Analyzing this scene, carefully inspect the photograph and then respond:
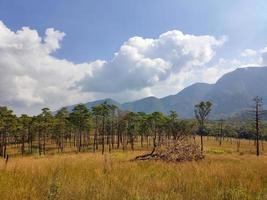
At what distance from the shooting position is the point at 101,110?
7288 centimetres

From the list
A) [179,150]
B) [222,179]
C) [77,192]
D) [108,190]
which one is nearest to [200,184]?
[222,179]

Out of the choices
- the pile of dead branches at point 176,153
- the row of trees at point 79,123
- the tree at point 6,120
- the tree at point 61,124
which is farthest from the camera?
the tree at point 61,124

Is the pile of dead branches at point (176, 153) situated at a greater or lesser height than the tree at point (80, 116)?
lesser

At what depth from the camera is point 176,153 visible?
17953 mm

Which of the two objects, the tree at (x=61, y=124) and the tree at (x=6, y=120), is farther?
the tree at (x=61, y=124)

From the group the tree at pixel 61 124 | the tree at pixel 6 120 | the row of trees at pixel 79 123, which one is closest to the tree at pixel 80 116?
the row of trees at pixel 79 123

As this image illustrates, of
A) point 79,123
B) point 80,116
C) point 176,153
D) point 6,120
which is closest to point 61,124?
point 79,123

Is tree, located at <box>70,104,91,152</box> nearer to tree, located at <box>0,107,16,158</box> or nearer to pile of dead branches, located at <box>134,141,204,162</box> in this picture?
tree, located at <box>0,107,16,158</box>

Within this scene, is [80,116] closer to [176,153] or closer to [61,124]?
[61,124]

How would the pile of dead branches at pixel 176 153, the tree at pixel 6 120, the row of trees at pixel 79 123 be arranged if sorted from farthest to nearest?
the row of trees at pixel 79 123, the tree at pixel 6 120, the pile of dead branches at pixel 176 153

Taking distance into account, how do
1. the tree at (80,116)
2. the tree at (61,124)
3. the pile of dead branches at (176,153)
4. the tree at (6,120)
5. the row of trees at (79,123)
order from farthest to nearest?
1. the tree at (61,124)
2. the tree at (80,116)
3. the row of trees at (79,123)
4. the tree at (6,120)
5. the pile of dead branches at (176,153)

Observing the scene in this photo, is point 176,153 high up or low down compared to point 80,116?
down

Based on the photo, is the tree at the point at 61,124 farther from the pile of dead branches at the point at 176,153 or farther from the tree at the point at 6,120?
the pile of dead branches at the point at 176,153

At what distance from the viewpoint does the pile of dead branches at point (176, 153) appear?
1747 cm
